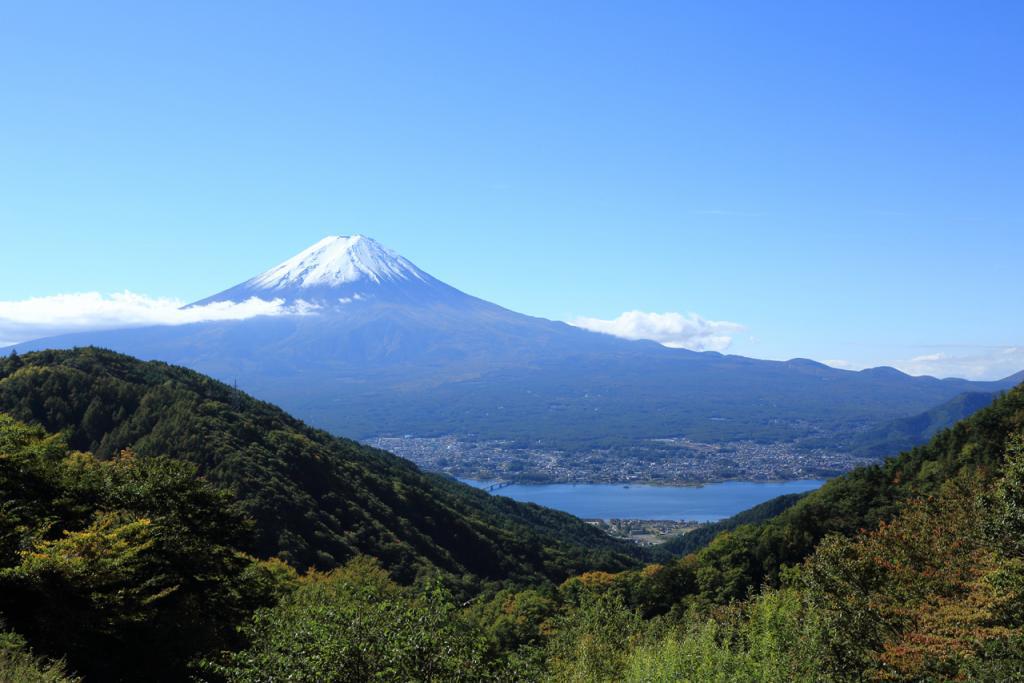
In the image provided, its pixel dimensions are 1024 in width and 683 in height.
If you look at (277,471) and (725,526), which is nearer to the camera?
(277,471)

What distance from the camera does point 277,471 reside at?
51.9 m

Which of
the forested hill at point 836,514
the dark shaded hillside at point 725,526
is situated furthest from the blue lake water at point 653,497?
the forested hill at point 836,514

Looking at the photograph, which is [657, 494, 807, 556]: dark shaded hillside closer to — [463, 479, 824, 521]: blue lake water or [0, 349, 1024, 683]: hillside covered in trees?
[463, 479, 824, 521]: blue lake water

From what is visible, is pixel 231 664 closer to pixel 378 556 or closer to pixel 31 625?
pixel 31 625

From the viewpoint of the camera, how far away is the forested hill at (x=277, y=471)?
46.9 meters

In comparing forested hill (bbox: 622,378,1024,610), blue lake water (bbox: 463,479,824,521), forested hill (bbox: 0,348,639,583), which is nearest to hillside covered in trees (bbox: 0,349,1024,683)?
forested hill (bbox: 622,378,1024,610)

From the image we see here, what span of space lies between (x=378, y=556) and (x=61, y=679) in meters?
38.8

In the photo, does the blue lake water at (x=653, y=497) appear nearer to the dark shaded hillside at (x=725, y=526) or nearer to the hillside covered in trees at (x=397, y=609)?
the dark shaded hillside at (x=725, y=526)

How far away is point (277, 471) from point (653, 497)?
12239 centimetres

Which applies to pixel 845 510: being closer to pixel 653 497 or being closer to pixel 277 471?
pixel 277 471

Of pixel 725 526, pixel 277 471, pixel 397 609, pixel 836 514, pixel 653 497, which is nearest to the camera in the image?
pixel 397 609

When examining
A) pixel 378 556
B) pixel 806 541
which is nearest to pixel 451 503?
pixel 378 556

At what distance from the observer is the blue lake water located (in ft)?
455

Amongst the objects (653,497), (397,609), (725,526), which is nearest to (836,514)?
(397,609)
